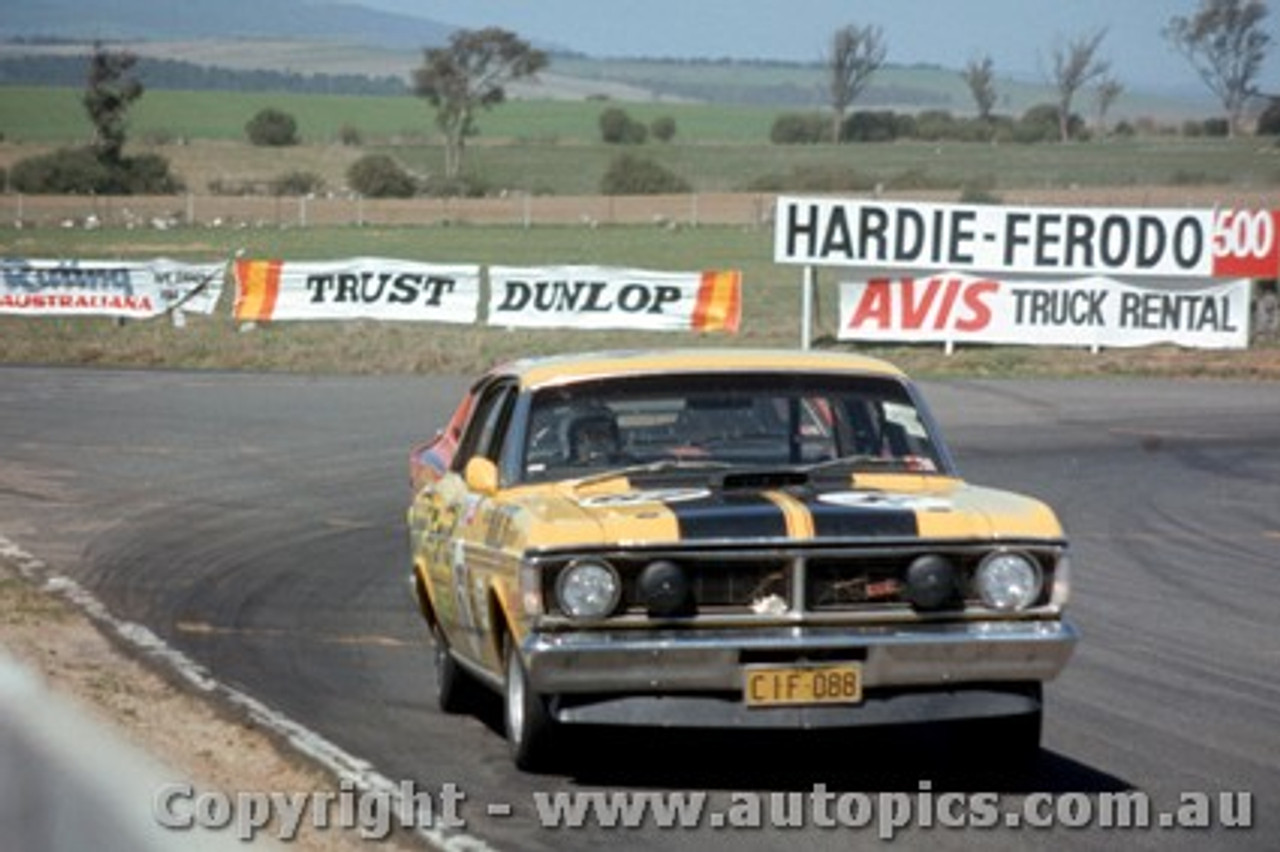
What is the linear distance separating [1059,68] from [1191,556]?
12075cm

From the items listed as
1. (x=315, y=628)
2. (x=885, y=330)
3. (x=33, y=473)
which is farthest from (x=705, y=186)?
(x=315, y=628)

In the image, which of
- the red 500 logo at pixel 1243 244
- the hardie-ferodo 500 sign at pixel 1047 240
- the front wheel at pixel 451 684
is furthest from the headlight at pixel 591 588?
the red 500 logo at pixel 1243 244

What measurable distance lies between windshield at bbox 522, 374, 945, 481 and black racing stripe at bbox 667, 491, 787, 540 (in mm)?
917

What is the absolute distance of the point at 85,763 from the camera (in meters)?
4.45

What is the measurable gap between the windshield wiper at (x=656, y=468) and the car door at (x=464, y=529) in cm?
41

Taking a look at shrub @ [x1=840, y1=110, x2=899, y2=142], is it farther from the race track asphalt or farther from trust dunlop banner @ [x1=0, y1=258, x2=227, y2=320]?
the race track asphalt

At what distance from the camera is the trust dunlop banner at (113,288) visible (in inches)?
1713

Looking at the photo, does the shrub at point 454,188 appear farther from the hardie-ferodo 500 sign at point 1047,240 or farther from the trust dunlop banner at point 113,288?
the hardie-ferodo 500 sign at point 1047,240

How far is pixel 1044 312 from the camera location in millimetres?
38906

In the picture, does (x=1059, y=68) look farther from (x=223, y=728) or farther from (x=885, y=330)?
(x=223, y=728)

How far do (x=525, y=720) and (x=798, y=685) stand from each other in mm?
1007

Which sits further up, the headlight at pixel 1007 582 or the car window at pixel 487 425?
the car window at pixel 487 425

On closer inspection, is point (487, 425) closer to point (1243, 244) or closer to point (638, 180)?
point (1243, 244)


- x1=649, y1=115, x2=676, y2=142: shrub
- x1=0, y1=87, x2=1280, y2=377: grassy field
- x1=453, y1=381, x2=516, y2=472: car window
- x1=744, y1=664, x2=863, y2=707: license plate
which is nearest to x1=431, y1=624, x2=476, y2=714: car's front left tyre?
x1=453, y1=381, x2=516, y2=472: car window
